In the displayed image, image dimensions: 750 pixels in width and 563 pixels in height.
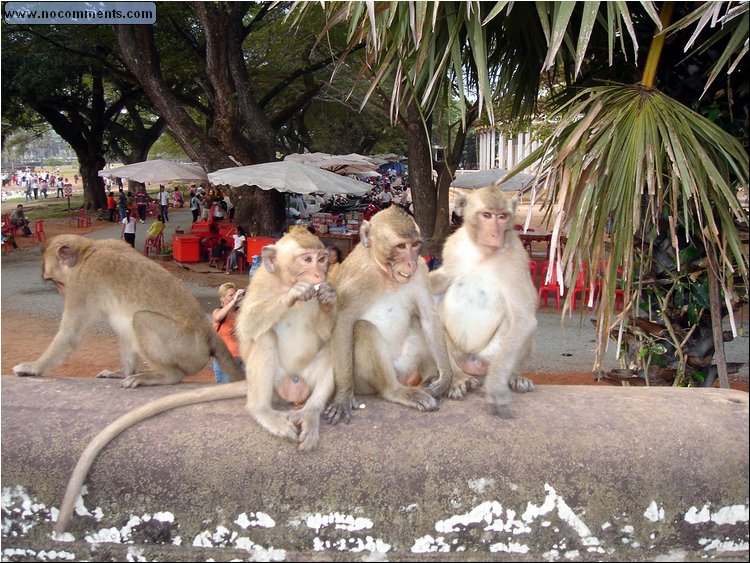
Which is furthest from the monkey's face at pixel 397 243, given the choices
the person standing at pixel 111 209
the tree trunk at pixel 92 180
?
the tree trunk at pixel 92 180

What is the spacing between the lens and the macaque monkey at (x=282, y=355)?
345 centimetres

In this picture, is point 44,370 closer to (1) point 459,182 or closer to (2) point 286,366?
(2) point 286,366

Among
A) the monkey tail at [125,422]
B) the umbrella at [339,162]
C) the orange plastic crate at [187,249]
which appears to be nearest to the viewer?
the monkey tail at [125,422]

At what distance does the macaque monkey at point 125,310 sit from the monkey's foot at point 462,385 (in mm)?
1526

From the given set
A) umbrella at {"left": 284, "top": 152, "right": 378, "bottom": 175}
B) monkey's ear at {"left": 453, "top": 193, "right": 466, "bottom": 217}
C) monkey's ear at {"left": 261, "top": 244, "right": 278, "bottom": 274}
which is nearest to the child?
umbrella at {"left": 284, "top": 152, "right": 378, "bottom": 175}

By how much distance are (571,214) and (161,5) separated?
1623cm

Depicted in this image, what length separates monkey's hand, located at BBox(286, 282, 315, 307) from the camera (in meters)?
3.40

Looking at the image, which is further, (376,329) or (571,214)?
(571,214)

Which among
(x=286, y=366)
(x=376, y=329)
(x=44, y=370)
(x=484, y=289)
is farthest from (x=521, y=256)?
(x=44, y=370)

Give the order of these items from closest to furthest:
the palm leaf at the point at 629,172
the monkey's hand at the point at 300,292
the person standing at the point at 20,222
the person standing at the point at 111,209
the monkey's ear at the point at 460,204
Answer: the monkey's hand at the point at 300,292, the palm leaf at the point at 629,172, the monkey's ear at the point at 460,204, the person standing at the point at 20,222, the person standing at the point at 111,209

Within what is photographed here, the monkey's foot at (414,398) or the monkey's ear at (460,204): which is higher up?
the monkey's ear at (460,204)

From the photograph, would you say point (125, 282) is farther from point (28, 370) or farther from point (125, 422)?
point (125, 422)

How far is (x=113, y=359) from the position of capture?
382 inches

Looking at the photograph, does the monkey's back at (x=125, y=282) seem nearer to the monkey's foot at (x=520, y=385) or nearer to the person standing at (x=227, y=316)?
the person standing at (x=227, y=316)
